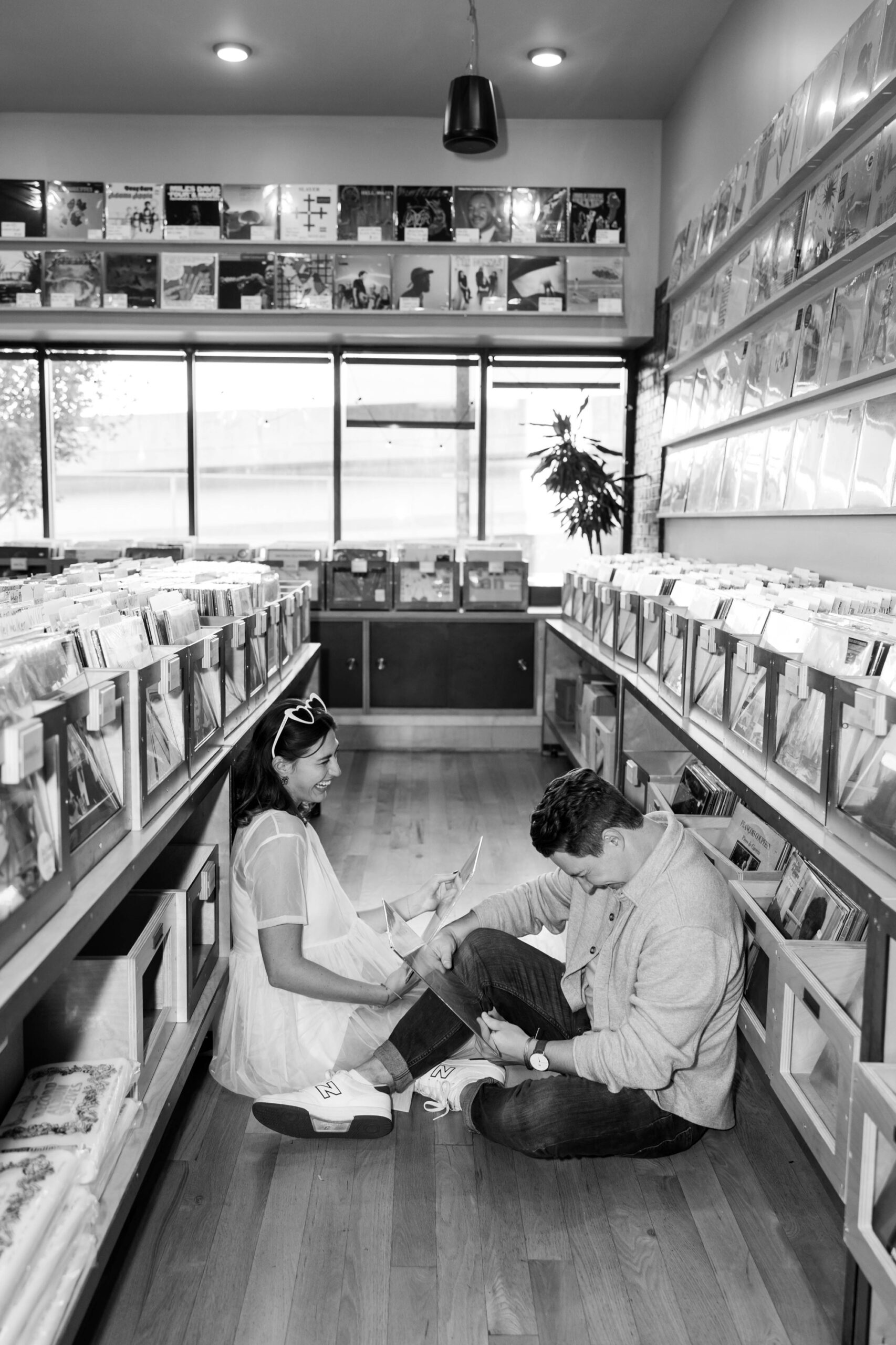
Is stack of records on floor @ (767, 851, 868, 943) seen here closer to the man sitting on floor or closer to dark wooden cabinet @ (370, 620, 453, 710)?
the man sitting on floor

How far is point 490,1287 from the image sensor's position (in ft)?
6.26

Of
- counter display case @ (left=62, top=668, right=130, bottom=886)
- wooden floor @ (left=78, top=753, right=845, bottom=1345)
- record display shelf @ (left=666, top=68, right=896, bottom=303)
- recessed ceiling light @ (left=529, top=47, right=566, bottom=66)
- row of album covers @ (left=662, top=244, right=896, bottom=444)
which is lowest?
wooden floor @ (left=78, top=753, right=845, bottom=1345)

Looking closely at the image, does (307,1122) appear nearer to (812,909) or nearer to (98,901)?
(98,901)

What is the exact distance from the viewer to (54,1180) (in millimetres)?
1631

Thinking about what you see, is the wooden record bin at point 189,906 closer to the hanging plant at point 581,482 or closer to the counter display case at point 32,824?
the counter display case at point 32,824

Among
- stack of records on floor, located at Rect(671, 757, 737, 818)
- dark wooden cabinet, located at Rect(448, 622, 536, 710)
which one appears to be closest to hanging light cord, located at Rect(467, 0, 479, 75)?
dark wooden cabinet, located at Rect(448, 622, 536, 710)

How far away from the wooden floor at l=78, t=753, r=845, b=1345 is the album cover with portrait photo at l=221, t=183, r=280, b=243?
18.4ft

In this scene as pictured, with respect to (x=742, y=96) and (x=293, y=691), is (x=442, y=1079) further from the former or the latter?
(x=742, y=96)

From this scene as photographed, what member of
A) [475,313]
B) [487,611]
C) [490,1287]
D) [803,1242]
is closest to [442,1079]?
[490,1287]

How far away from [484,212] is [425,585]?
92.3 inches

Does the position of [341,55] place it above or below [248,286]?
above

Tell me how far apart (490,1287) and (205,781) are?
1159 millimetres

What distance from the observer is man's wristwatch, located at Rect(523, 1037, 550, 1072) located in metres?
2.13

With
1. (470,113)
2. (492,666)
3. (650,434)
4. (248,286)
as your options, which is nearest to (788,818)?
(470,113)
